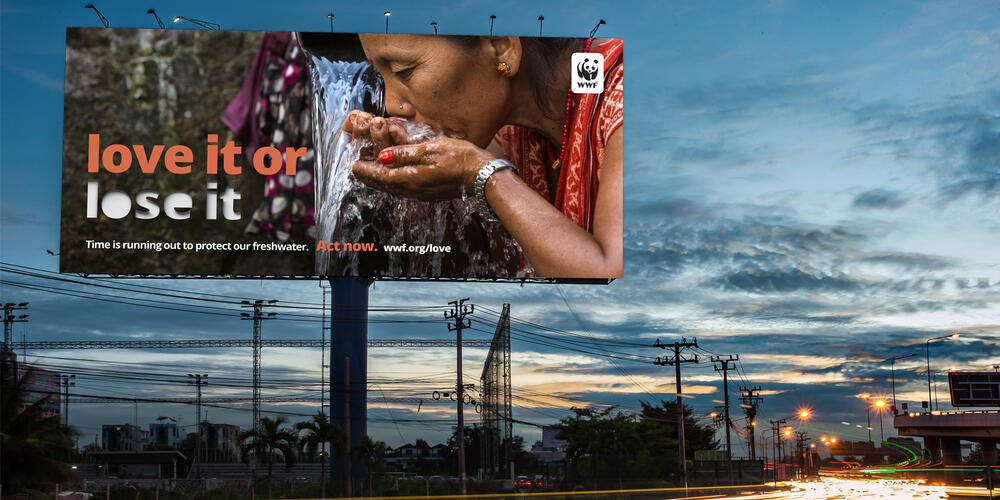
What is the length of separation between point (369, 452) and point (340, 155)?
1992 centimetres

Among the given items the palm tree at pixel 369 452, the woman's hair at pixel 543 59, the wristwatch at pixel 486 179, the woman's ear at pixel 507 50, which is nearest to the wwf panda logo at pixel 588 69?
the woman's hair at pixel 543 59

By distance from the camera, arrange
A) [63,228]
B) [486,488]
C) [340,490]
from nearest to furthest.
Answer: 1. [63,228]
2. [340,490]
3. [486,488]

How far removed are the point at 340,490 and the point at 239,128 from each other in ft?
54.7

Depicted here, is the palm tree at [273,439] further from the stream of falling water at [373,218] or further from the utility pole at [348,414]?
the stream of falling water at [373,218]

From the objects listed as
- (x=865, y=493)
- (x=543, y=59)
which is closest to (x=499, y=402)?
(x=865, y=493)

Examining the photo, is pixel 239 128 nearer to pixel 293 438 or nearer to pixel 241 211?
pixel 241 211

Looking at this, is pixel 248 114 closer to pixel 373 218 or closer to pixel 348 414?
pixel 373 218

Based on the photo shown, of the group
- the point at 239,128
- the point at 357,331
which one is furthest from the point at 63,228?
the point at 357,331

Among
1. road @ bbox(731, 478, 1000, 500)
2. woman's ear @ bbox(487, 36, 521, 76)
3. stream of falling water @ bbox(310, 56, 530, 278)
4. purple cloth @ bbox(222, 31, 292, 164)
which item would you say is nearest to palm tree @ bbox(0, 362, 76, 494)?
stream of falling water @ bbox(310, 56, 530, 278)

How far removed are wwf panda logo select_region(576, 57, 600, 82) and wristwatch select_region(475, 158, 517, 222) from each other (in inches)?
110

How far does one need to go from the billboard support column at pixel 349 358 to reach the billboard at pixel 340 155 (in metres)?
9.39

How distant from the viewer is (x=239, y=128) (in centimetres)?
2069

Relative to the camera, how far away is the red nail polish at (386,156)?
19.9 metres

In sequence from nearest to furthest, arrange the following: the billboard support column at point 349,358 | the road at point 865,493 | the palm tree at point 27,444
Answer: the palm tree at point 27,444 → the billboard support column at point 349,358 → the road at point 865,493
